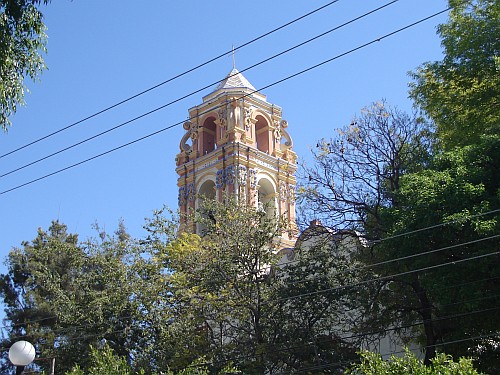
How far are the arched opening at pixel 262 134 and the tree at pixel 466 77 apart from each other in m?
16.7

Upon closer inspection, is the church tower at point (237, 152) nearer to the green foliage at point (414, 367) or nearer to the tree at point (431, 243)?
the tree at point (431, 243)

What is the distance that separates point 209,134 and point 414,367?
2680 cm

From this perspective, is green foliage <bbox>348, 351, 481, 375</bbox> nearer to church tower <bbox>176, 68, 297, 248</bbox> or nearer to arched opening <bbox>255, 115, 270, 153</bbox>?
church tower <bbox>176, 68, 297, 248</bbox>

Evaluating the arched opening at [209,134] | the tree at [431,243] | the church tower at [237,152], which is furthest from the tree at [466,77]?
the arched opening at [209,134]

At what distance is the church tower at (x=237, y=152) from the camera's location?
3369cm

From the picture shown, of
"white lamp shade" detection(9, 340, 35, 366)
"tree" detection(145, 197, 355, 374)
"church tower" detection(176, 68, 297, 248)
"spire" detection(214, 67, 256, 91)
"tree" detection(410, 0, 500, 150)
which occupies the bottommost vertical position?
"white lamp shade" detection(9, 340, 35, 366)

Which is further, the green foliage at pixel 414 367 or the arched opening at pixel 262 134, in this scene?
the arched opening at pixel 262 134

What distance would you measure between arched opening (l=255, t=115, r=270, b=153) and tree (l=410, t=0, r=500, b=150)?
1667 cm

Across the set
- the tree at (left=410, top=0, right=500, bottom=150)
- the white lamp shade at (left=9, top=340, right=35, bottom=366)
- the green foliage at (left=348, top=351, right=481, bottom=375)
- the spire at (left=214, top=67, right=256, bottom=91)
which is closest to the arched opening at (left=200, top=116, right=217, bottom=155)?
the spire at (left=214, top=67, right=256, bottom=91)

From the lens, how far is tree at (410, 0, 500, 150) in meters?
18.3

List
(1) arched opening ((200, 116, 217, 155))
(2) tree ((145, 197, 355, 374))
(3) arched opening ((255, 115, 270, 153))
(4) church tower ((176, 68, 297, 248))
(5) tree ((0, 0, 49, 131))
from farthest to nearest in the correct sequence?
(1) arched opening ((200, 116, 217, 155))
(3) arched opening ((255, 115, 270, 153))
(4) church tower ((176, 68, 297, 248))
(2) tree ((145, 197, 355, 374))
(5) tree ((0, 0, 49, 131))

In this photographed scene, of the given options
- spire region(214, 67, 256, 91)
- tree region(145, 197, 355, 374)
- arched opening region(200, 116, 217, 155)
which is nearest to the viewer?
tree region(145, 197, 355, 374)

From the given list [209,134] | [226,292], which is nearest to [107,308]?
[226,292]

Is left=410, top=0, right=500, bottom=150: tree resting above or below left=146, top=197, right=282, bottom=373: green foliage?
above
